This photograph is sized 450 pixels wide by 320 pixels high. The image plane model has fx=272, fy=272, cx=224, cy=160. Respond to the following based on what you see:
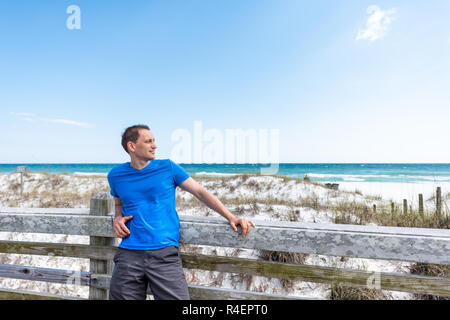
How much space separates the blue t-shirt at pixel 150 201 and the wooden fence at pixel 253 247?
0.16 meters

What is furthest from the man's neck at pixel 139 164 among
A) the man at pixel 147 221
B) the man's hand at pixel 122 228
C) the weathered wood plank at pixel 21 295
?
the weathered wood plank at pixel 21 295

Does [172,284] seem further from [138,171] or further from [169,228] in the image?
[138,171]

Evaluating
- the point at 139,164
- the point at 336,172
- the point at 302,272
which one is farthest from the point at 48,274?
the point at 336,172

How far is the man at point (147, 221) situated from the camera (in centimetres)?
189

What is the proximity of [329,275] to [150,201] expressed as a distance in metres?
1.37

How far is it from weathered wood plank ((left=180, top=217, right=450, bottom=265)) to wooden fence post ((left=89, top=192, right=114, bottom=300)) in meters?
0.68

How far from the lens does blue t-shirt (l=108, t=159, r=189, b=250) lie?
1926 mm

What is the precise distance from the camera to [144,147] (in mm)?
2072

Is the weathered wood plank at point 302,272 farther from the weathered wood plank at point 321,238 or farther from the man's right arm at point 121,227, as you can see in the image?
the man's right arm at point 121,227

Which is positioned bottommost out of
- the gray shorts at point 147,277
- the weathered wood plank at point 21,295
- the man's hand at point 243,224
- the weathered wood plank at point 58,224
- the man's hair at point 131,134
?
the weathered wood plank at point 21,295

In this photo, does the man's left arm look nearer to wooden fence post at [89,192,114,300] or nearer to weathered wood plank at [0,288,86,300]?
wooden fence post at [89,192,114,300]

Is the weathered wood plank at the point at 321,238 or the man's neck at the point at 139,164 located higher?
the man's neck at the point at 139,164

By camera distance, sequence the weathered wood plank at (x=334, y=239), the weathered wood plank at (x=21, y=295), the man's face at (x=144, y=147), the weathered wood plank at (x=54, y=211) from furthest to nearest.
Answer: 1. the weathered wood plank at (x=21, y=295)
2. the weathered wood plank at (x=54, y=211)
3. the man's face at (x=144, y=147)
4. the weathered wood plank at (x=334, y=239)

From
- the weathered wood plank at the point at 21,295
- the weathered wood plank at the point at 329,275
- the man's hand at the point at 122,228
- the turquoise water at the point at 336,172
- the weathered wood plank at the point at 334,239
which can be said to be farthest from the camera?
the turquoise water at the point at 336,172
